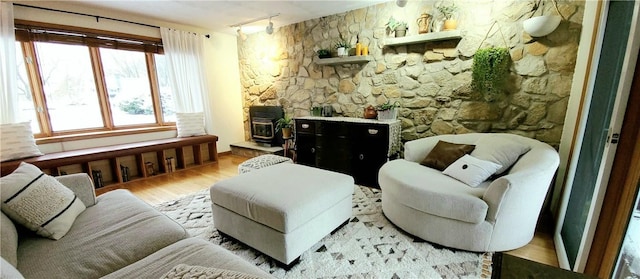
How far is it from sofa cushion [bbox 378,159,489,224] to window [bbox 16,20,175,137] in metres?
3.87

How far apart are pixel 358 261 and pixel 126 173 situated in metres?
3.53

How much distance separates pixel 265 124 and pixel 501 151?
3.51 meters

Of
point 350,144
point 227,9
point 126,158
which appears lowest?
point 126,158

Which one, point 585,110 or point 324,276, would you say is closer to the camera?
point 324,276

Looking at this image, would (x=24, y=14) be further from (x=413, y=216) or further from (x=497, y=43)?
(x=497, y=43)

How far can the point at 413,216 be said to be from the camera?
1.94 m

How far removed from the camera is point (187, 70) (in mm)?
4137

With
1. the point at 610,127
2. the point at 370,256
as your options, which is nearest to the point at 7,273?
the point at 370,256

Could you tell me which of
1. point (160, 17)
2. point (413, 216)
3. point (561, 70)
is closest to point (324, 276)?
point (413, 216)

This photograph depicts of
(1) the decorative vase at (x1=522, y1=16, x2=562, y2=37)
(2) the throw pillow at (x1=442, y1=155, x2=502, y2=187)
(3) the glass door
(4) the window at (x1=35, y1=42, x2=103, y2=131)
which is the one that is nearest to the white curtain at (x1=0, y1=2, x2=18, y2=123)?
(4) the window at (x1=35, y1=42, x2=103, y2=131)

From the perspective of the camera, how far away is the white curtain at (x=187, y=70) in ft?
13.0

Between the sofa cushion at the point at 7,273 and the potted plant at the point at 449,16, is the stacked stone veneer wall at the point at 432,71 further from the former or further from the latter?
the sofa cushion at the point at 7,273

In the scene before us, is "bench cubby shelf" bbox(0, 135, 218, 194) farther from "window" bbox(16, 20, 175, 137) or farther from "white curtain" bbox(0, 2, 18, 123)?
"white curtain" bbox(0, 2, 18, 123)

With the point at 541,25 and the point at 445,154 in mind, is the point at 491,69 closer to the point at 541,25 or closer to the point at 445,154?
the point at 541,25
